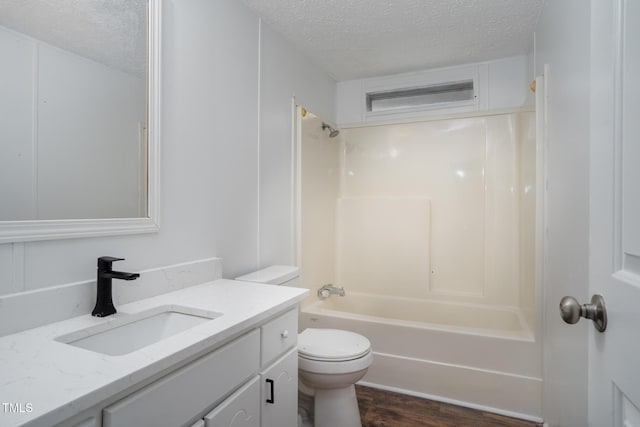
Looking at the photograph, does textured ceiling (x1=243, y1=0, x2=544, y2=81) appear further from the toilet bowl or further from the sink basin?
the toilet bowl

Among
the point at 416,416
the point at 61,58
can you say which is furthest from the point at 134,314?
the point at 416,416

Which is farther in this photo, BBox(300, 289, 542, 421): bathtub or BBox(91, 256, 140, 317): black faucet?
BBox(300, 289, 542, 421): bathtub

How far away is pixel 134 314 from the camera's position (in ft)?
3.72

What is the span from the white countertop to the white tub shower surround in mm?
1463

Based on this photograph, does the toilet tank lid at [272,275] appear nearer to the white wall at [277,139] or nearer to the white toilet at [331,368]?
the white toilet at [331,368]

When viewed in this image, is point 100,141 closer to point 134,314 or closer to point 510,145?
point 134,314

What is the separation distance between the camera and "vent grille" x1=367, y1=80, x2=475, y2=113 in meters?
2.85

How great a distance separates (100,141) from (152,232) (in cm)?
38

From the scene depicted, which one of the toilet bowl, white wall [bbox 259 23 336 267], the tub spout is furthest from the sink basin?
the tub spout

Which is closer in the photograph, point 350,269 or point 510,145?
point 510,145

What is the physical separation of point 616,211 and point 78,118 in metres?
1.45

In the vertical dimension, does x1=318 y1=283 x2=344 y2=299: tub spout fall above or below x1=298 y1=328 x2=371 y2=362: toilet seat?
above

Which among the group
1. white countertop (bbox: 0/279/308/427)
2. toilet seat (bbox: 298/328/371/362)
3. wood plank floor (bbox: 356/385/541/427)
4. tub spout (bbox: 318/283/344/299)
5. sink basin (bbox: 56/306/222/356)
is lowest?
wood plank floor (bbox: 356/385/541/427)

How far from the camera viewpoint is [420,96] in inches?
117
